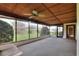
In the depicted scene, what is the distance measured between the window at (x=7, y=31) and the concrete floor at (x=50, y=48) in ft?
0.89

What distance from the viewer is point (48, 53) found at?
1.81 metres

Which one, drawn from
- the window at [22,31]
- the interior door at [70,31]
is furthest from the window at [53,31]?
the window at [22,31]

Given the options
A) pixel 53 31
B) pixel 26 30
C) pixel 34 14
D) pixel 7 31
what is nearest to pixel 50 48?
pixel 53 31

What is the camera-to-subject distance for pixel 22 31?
188 cm

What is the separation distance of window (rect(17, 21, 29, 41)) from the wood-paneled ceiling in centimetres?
13

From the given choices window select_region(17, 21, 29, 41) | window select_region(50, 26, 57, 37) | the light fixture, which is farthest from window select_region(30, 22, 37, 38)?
window select_region(50, 26, 57, 37)

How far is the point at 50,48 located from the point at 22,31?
65cm

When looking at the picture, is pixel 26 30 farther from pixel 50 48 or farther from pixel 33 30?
pixel 50 48

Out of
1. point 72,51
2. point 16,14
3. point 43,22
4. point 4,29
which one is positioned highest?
point 16,14

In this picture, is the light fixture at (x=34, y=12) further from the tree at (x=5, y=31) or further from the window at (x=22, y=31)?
the tree at (x=5, y=31)

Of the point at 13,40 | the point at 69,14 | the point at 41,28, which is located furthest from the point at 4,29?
the point at 69,14

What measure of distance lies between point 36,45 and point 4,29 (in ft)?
2.25

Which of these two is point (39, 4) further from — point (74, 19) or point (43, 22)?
point (74, 19)

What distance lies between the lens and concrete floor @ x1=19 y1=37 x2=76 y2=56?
5.84 ft
